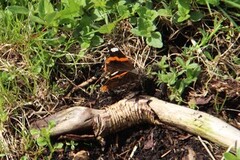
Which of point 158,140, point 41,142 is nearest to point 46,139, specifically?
point 41,142

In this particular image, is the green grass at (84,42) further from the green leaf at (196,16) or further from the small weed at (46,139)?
the small weed at (46,139)

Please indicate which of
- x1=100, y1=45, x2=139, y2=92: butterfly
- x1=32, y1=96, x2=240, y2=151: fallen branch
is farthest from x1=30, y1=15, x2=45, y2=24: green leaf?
x1=32, y1=96, x2=240, y2=151: fallen branch

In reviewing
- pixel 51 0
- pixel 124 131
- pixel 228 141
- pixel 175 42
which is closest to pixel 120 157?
pixel 124 131

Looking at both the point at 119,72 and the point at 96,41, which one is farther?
the point at 96,41

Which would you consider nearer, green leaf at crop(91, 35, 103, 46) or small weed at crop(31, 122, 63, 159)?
small weed at crop(31, 122, 63, 159)

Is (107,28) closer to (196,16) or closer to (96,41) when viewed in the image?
(96,41)

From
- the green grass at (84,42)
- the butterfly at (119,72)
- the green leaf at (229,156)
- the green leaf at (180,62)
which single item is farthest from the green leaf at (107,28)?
the green leaf at (229,156)

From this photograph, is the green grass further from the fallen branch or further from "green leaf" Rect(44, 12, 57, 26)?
the fallen branch
